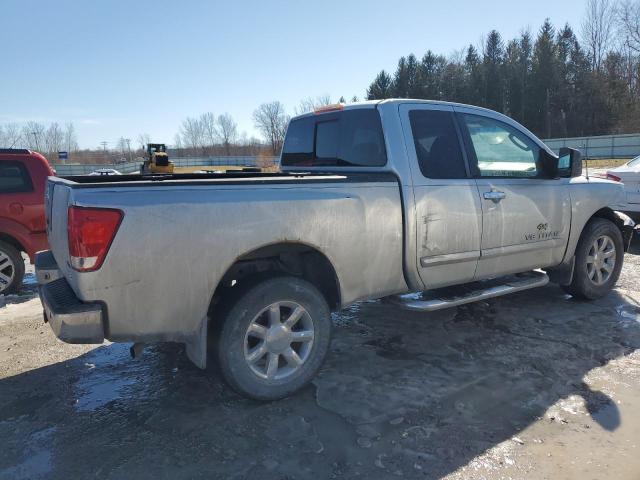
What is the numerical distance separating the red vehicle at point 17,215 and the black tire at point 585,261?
6.45 m

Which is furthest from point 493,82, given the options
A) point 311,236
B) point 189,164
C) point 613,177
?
point 311,236

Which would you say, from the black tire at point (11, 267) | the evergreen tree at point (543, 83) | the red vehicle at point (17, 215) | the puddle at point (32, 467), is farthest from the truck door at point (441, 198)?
the evergreen tree at point (543, 83)

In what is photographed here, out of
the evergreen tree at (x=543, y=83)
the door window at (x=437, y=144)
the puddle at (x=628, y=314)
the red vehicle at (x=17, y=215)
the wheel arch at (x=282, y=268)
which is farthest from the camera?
the evergreen tree at (x=543, y=83)

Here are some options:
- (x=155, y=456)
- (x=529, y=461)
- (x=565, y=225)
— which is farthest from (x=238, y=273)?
(x=565, y=225)

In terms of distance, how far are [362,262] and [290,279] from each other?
22.2 inches

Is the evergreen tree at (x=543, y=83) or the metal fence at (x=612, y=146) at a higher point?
the evergreen tree at (x=543, y=83)

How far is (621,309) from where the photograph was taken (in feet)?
17.1

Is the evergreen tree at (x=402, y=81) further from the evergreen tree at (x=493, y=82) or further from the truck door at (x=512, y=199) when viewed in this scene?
the truck door at (x=512, y=199)

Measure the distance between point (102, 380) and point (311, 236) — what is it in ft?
6.64

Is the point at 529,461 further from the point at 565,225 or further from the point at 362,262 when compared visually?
the point at 565,225

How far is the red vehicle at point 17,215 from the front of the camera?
630cm

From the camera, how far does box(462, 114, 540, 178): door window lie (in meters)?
4.44

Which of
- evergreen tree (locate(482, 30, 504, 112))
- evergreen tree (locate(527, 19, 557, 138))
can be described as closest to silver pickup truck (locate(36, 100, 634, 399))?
evergreen tree (locate(527, 19, 557, 138))

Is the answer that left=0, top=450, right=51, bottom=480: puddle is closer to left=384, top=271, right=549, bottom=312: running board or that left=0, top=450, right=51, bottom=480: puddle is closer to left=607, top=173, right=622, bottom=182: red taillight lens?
left=384, top=271, right=549, bottom=312: running board
